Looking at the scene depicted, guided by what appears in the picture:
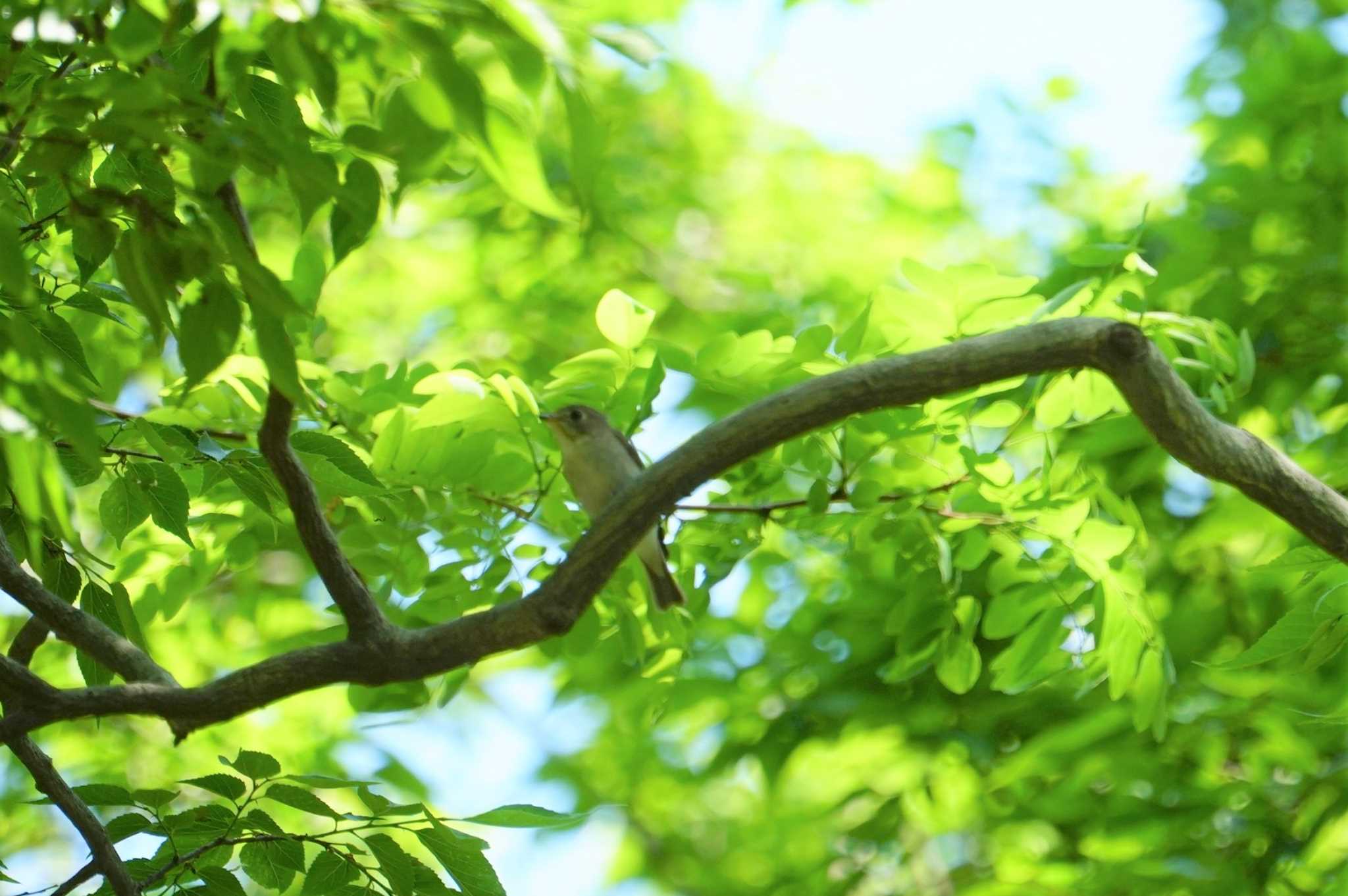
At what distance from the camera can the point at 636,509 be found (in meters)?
2.10

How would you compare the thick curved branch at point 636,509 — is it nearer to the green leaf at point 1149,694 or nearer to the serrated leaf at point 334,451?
the serrated leaf at point 334,451

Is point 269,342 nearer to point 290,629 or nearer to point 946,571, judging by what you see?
point 946,571

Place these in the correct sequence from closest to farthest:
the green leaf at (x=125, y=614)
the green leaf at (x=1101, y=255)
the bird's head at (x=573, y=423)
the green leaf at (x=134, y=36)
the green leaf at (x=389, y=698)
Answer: the green leaf at (x=134, y=36) → the green leaf at (x=125, y=614) → the green leaf at (x=1101, y=255) → the green leaf at (x=389, y=698) → the bird's head at (x=573, y=423)

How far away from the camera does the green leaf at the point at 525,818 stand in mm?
2031

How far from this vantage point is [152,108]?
56.8 inches

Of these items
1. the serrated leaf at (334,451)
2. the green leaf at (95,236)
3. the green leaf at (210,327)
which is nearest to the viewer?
the green leaf at (210,327)

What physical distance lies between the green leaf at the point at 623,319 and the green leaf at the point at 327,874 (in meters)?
1.17

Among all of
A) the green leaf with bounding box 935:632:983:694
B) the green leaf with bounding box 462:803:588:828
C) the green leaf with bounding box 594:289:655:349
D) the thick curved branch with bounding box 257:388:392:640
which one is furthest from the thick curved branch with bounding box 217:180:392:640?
the green leaf with bounding box 935:632:983:694

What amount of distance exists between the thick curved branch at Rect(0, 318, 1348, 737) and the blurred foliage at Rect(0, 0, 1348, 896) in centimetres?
17

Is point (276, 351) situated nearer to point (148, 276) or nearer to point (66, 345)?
point (148, 276)

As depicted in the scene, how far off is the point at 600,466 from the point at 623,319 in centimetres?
81

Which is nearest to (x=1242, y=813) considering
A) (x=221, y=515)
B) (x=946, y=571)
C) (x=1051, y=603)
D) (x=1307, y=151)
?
(x=1051, y=603)

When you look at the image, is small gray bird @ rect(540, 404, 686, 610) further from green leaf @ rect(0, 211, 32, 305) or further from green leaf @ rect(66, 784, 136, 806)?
green leaf @ rect(0, 211, 32, 305)

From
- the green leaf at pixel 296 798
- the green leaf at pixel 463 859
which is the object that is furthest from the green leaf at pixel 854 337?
the green leaf at pixel 296 798
